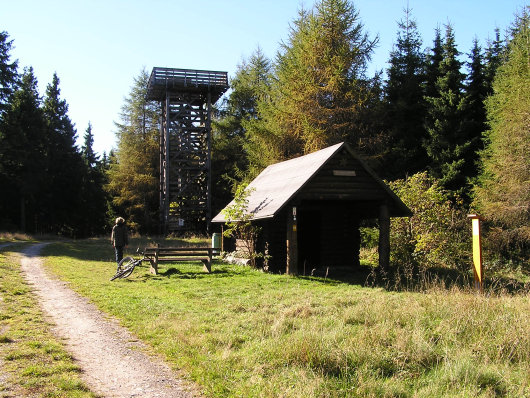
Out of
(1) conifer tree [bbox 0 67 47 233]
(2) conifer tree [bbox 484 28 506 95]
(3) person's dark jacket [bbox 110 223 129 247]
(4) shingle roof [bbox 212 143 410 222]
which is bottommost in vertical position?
(3) person's dark jacket [bbox 110 223 129 247]

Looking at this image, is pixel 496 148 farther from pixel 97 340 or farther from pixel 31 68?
pixel 31 68

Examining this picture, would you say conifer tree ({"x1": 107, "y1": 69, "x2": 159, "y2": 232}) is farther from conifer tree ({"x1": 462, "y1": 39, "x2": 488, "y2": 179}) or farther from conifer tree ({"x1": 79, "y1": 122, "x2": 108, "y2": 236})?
conifer tree ({"x1": 462, "y1": 39, "x2": 488, "y2": 179})

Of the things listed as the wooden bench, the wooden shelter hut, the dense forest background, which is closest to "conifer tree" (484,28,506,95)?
the dense forest background

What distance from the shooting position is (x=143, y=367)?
18.9ft

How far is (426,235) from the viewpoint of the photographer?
17.7 meters

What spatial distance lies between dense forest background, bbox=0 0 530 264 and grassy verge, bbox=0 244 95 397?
14346 millimetres

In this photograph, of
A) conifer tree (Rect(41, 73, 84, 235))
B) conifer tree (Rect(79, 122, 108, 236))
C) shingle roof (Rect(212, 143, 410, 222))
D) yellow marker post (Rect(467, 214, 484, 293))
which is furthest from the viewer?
conifer tree (Rect(79, 122, 108, 236))

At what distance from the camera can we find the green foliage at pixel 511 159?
72.8 feet

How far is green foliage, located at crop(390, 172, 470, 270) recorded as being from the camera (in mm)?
17672

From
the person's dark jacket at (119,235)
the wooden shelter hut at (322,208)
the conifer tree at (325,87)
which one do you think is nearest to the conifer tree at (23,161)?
the conifer tree at (325,87)

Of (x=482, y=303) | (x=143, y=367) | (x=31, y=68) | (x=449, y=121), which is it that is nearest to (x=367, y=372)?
(x=143, y=367)

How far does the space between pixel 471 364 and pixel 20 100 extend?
43.8m

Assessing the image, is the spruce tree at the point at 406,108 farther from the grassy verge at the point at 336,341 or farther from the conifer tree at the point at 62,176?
the conifer tree at the point at 62,176

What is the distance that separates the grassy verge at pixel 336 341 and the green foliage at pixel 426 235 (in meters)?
7.51
